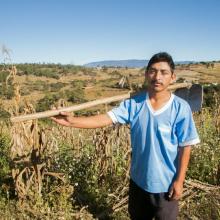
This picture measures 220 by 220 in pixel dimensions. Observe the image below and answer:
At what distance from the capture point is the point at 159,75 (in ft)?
9.45

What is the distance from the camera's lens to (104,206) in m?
4.78

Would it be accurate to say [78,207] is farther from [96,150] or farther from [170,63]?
[170,63]

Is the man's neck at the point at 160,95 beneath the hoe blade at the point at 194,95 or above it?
above

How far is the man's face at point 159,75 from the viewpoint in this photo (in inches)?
114

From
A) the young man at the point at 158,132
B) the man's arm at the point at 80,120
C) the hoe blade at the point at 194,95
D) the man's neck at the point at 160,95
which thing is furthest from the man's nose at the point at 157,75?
the hoe blade at the point at 194,95

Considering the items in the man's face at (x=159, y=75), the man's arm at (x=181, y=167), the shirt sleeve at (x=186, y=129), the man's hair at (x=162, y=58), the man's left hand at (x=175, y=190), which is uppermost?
the man's hair at (x=162, y=58)

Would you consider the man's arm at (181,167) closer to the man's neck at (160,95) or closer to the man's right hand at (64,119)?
the man's neck at (160,95)

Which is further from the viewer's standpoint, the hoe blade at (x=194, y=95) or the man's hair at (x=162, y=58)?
the hoe blade at (x=194, y=95)

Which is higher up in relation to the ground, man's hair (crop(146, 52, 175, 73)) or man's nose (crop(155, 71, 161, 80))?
man's hair (crop(146, 52, 175, 73))

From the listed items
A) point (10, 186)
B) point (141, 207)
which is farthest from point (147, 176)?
point (10, 186)

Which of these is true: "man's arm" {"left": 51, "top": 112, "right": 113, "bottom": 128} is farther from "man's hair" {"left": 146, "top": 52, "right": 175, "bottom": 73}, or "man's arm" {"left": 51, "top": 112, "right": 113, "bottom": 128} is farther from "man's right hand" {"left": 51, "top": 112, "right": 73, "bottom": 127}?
"man's hair" {"left": 146, "top": 52, "right": 175, "bottom": 73}

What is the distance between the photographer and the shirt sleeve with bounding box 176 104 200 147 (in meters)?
2.89

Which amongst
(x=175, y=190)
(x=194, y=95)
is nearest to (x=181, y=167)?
(x=175, y=190)

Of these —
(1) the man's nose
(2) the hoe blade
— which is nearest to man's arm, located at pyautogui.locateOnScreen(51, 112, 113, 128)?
(1) the man's nose
